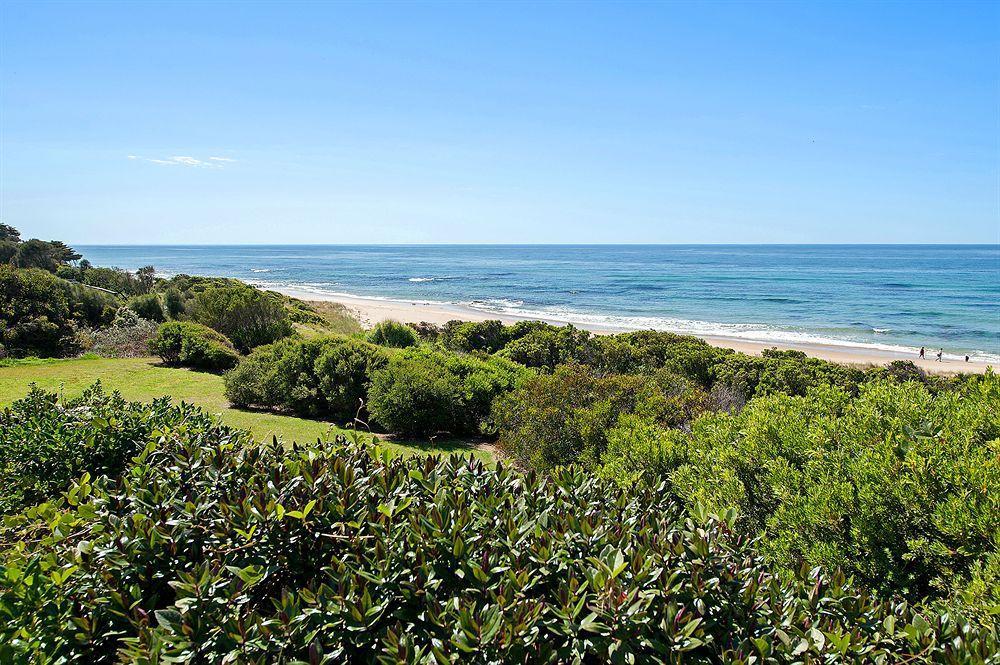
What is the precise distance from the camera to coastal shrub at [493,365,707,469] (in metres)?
8.38

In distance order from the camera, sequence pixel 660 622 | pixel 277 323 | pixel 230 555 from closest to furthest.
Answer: pixel 660 622, pixel 230 555, pixel 277 323

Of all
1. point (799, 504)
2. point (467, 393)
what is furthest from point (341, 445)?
point (467, 393)

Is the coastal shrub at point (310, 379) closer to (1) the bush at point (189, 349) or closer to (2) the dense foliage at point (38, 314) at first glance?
(1) the bush at point (189, 349)

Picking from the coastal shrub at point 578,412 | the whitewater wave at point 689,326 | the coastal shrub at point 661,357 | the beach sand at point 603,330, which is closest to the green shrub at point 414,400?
the coastal shrub at point 578,412

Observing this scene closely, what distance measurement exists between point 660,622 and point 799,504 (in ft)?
6.60

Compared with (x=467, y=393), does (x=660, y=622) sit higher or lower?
higher

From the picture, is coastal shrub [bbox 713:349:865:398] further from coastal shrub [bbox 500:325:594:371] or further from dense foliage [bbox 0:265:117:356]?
dense foliage [bbox 0:265:117:356]

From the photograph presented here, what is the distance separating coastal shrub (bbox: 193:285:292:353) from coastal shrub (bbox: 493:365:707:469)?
14980 millimetres

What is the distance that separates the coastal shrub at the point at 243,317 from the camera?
21.8 metres

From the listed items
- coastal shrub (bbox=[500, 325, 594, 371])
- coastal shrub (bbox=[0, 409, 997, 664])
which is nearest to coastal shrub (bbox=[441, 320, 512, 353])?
coastal shrub (bbox=[500, 325, 594, 371])

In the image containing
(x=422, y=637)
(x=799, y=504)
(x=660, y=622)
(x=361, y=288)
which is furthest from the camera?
(x=361, y=288)

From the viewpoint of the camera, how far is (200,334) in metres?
18.5

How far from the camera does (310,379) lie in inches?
552

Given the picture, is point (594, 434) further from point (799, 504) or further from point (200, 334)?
point (200, 334)
